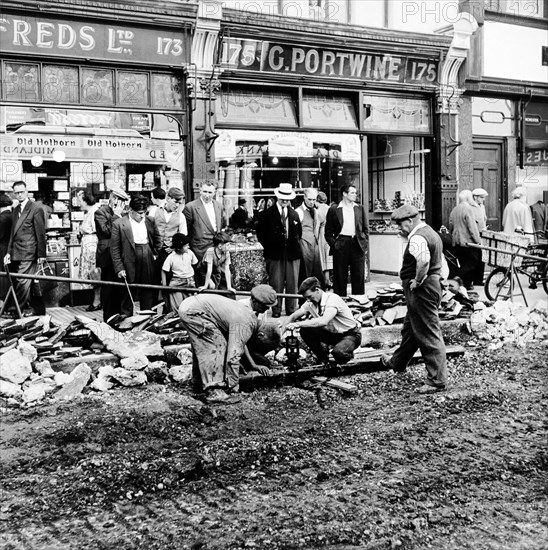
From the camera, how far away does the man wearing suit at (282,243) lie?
12.6 m

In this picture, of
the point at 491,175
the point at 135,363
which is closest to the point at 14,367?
the point at 135,363

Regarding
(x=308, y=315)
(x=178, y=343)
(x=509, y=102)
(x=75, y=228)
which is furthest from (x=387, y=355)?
(x=509, y=102)

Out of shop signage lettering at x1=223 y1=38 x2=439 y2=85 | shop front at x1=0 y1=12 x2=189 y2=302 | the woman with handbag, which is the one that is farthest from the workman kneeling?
shop signage lettering at x1=223 y1=38 x2=439 y2=85

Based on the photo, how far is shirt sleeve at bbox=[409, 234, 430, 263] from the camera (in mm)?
8656

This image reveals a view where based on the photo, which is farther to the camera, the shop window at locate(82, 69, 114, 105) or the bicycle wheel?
the bicycle wheel

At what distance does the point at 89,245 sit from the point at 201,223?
2.36 metres

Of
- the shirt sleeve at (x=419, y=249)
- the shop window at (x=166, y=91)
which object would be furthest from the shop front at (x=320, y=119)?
the shirt sleeve at (x=419, y=249)

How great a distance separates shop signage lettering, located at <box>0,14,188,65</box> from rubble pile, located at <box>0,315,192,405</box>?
510 cm

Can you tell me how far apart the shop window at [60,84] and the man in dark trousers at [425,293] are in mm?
7004

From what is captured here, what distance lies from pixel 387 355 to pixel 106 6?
7746 millimetres

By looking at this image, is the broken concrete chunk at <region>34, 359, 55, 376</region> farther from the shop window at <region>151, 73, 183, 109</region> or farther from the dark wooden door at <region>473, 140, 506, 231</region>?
the dark wooden door at <region>473, 140, 506, 231</region>

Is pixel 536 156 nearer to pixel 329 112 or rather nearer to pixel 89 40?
pixel 329 112

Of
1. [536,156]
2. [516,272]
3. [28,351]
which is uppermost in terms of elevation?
[536,156]

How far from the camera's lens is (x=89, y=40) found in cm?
1358
